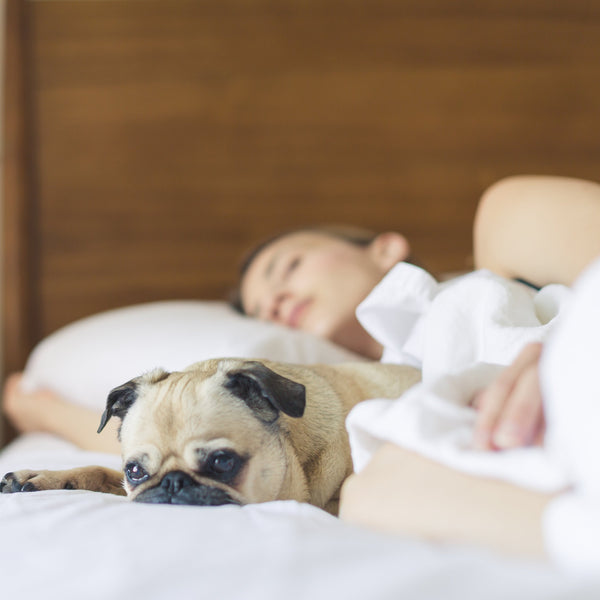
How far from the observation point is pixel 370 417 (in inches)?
29.6

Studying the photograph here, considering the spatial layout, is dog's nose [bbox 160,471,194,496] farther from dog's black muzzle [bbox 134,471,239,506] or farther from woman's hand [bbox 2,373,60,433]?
woman's hand [bbox 2,373,60,433]

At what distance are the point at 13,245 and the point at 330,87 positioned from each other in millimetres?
1260

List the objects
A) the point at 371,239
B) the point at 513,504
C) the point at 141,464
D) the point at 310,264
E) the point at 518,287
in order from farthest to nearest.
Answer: the point at 371,239
the point at 310,264
the point at 518,287
the point at 141,464
the point at 513,504

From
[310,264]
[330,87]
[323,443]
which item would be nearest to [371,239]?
[310,264]

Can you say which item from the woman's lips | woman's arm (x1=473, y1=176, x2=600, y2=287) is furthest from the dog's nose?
the woman's lips

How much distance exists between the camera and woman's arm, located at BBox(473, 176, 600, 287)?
4.03ft

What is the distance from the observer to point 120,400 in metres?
1.09

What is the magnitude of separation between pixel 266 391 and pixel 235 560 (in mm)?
362

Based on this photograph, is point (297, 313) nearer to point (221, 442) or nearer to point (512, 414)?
point (221, 442)

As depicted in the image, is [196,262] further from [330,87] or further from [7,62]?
[7,62]

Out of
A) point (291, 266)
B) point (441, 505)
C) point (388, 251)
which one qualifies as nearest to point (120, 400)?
point (441, 505)

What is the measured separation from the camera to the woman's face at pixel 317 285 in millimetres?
1718

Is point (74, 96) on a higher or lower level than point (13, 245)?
higher

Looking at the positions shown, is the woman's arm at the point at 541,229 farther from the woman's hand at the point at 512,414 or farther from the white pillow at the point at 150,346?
the woman's hand at the point at 512,414
